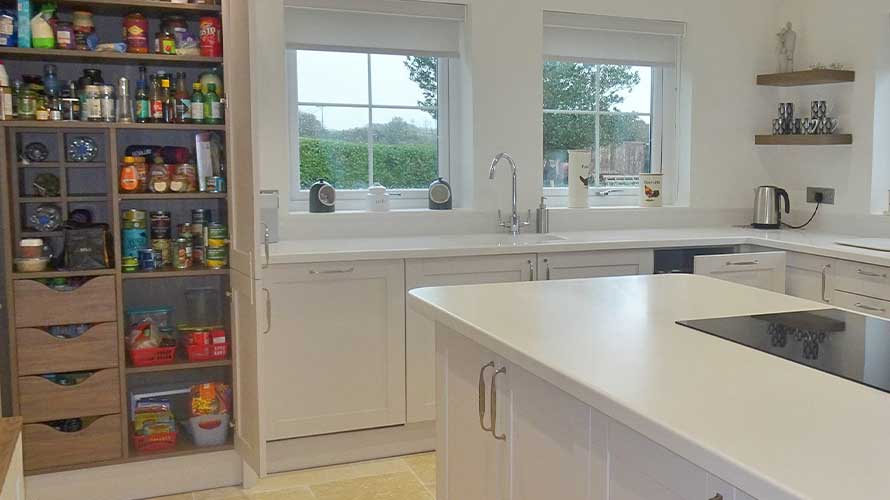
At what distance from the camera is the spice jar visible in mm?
3020

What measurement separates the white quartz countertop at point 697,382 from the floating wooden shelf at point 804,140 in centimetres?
226

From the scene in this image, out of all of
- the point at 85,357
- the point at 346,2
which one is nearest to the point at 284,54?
the point at 346,2

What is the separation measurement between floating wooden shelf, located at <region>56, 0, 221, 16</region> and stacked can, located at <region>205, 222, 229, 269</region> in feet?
2.66

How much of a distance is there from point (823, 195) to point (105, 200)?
3.50 metres

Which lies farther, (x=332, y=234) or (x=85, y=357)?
(x=332, y=234)

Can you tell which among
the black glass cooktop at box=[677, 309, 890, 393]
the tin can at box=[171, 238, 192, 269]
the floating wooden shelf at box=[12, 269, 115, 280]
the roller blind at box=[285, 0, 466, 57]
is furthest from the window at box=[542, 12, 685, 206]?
the black glass cooktop at box=[677, 309, 890, 393]

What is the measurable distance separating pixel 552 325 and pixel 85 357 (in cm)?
195

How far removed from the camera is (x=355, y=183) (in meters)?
3.97

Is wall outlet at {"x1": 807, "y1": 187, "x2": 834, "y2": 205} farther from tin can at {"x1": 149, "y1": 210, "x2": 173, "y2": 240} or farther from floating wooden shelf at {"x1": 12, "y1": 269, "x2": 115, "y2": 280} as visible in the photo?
floating wooden shelf at {"x1": 12, "y1": 269, "x2": 115, "y2": 280}

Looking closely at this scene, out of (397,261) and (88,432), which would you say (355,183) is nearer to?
(397,261)

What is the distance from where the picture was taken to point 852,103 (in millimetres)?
4129

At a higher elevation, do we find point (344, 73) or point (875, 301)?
point (344, 73)

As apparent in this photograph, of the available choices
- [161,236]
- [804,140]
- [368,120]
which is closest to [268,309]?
[161,236]

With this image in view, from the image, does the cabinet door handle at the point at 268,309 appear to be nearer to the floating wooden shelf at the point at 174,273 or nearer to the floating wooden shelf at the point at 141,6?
the floating wooden shelf at the point at 174,273
